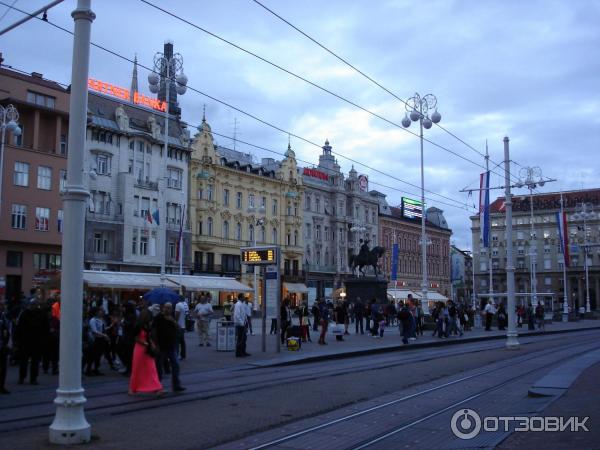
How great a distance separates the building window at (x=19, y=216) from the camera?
48.8 meters

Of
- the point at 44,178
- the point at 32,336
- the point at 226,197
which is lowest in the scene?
the point at 32,336

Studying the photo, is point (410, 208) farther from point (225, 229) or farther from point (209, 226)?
point (209, 226)

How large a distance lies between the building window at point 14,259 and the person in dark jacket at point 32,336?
1454 inches

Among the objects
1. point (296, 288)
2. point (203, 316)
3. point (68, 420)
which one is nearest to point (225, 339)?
point (203, 316)

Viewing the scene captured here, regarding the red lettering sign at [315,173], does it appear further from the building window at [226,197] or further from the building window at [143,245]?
the building window at [143,245]

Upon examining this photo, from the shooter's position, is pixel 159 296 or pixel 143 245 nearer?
pixel 159 296

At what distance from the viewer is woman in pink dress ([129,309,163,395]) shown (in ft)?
43.3

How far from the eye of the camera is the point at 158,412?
11.6 metres

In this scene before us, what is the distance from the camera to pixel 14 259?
4950 cm

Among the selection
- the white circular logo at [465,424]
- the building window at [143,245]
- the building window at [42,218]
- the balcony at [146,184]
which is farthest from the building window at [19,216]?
the white circular logo at [465,424]

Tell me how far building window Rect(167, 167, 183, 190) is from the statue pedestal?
28762mm

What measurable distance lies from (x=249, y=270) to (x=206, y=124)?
15.5 m

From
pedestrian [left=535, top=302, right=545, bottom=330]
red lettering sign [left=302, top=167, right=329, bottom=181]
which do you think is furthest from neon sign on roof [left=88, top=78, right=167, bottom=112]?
pedestrian [left=535, top=302, right=545, bottom=330]

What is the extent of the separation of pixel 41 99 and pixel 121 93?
1113 cm
